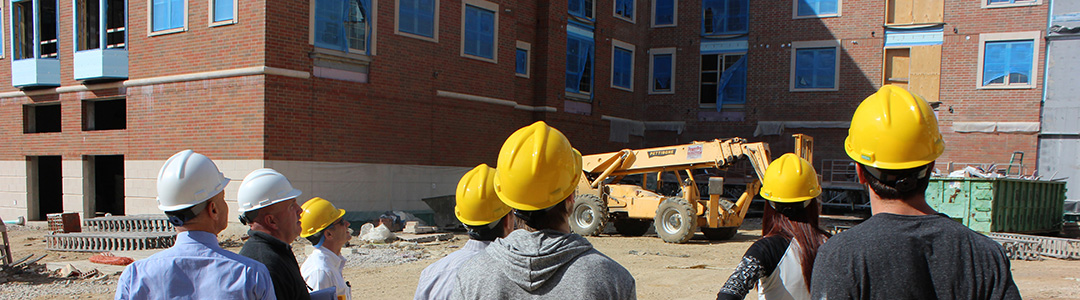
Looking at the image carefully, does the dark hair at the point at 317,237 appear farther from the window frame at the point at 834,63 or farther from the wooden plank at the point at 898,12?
the wooden plank at the point at 898,12

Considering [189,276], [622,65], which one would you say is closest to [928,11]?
[622,65]

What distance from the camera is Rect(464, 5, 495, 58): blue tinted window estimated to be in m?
20.0

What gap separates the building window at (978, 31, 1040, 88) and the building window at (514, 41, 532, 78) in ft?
48.4

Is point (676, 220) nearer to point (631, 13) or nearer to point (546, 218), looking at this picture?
point (546, 218)

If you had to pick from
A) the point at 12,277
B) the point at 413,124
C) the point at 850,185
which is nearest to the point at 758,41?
the point at 850,185

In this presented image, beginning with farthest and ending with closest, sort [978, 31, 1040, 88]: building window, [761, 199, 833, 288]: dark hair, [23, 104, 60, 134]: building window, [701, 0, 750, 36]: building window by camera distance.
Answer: [701, 0, 750, 36]: building window → [978, 31, 1040, 88]: building window → [23, 104, 60, 134]: building window → [761, 199, 833, 288]: dark hair

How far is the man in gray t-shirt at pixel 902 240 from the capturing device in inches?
74.2

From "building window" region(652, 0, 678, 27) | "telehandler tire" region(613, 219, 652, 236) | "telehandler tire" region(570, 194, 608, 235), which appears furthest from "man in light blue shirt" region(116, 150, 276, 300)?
"building window" region(652, 0, 678, 27)

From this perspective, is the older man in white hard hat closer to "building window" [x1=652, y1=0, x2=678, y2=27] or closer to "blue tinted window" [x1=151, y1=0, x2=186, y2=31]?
"blue tinted window" [x1=151, y1=0, x2=186, y2=31]

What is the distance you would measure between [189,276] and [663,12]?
2639 centimetres

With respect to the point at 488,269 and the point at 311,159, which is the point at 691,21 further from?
the point at 488,269

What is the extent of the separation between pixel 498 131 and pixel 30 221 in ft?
44.6

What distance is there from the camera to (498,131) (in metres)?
21.1

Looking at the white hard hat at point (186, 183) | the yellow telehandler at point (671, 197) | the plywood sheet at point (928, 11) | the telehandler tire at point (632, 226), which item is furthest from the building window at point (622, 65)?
the white hard hat at point (186, 183)
